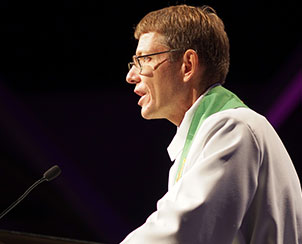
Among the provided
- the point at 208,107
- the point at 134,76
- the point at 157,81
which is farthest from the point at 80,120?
the point at 208,107

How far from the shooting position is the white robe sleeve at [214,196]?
0.98 meters

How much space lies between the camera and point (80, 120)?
10.9ft

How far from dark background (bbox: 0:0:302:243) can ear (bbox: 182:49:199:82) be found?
43.3 inches

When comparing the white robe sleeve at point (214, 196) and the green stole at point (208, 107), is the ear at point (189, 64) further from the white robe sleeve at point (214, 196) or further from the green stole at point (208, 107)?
the white robe sleeve at point (214, 196)

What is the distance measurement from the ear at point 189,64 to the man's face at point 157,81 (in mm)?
24

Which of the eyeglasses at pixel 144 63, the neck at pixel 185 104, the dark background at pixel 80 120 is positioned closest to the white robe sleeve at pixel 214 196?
the neck at pixel 185 104

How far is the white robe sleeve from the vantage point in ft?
3.21

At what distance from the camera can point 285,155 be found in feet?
3.88

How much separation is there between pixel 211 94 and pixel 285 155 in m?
0.33

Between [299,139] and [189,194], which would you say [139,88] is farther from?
[299,139]

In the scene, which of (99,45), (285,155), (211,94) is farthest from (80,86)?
(285,155)

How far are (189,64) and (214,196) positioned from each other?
631 millimetres

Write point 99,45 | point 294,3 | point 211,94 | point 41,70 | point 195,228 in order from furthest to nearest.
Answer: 1. point 41,70
2. point 99,45
3. point 294,3
4. point 211,94
5. point 195,228

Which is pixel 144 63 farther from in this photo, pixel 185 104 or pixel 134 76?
pixel 185 104
